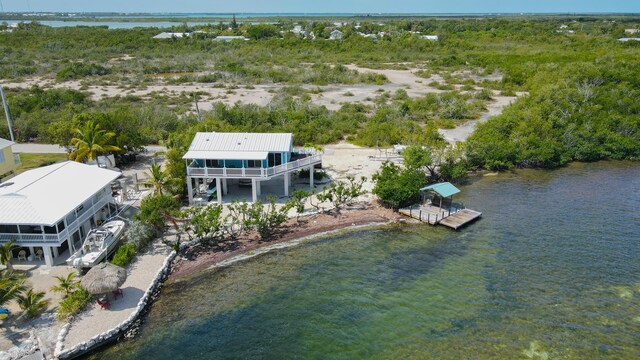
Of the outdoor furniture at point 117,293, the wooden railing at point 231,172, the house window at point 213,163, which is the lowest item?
the outdoor furniture at point 117,293

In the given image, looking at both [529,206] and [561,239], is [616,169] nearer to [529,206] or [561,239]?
[529,206]

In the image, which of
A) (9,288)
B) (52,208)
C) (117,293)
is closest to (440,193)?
(117,293)

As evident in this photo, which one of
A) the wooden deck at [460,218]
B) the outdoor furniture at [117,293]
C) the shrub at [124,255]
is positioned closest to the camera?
the outdoor furniture at [117,293]

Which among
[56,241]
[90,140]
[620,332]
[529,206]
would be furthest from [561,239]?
[90,140]

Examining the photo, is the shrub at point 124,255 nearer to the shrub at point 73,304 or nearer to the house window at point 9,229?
the shrub at point 73,304

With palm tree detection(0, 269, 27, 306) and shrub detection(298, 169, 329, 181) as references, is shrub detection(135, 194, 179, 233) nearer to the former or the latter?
palm tree detection(0, 269, 27, 306)

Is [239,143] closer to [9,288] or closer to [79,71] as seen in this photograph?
[9,288]

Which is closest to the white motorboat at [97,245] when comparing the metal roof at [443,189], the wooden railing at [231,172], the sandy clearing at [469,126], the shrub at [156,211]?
the shrub at [156,211]
